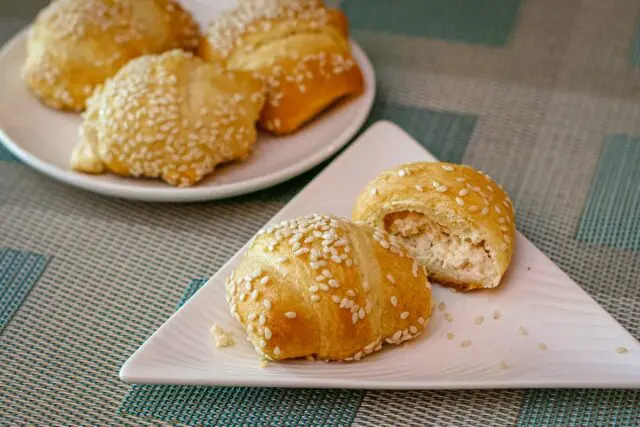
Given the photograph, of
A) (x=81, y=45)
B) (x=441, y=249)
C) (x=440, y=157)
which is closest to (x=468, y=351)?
(x=441, y=249)

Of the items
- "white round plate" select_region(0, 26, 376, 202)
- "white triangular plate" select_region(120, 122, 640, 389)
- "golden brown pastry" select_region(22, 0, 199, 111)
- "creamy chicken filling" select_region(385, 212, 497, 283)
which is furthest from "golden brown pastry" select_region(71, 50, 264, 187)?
"creamy chicken filling" select_region(385, 212, 497, 283)

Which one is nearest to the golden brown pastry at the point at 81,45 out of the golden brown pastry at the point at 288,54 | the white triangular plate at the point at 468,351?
the golden brown pastry at the point at 288,54

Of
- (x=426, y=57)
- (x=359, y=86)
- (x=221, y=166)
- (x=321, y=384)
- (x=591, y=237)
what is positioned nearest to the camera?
(x=321, y=384)

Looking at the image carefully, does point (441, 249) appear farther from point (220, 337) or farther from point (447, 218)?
point (220, 337)

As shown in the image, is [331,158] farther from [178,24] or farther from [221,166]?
[178,24]

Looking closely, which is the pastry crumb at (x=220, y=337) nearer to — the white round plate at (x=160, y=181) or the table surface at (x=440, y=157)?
the table surface at (x=440, y=157)

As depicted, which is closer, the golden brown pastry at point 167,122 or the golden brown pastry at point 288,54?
the golden brown pastry at point 167,122

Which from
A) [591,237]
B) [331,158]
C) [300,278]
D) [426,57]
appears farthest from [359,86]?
[300,278]
